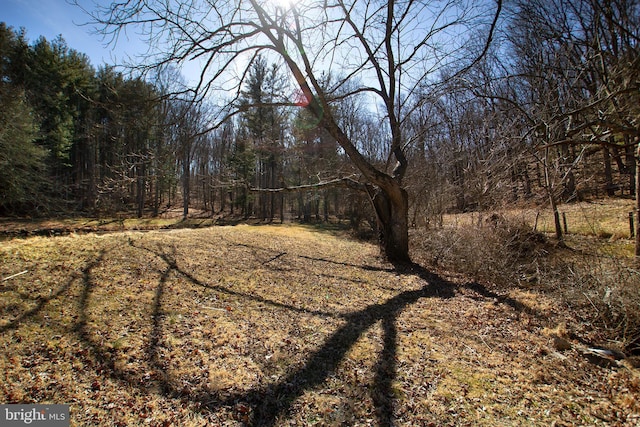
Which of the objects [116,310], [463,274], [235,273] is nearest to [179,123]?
[235,273]

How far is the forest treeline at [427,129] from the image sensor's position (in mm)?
3863

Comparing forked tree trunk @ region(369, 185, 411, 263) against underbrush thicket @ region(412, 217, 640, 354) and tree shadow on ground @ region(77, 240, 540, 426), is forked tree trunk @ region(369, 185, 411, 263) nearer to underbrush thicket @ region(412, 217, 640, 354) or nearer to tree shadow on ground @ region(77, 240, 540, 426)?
underbrush thicket @ region(412, 217, 640, 354)

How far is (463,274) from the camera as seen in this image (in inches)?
279

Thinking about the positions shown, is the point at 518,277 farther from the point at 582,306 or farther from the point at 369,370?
the point at 369,370

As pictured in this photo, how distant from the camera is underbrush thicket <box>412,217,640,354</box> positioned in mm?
3672

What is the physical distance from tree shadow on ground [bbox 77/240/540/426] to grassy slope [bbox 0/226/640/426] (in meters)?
0.01

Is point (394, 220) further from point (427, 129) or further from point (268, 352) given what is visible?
point (268, 352)

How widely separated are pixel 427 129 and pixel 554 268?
4.07 m

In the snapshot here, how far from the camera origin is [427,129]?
7.18 m

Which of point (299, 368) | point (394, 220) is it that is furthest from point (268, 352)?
point (394, 220)

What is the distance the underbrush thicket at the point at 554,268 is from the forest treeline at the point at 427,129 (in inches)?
42.4

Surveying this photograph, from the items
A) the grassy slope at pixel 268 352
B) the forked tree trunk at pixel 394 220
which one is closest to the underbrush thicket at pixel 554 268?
the grassy slope at pixel 268 352

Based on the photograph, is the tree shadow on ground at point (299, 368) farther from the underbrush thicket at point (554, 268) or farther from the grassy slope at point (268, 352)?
the underbrush thicket at point (554, 268)

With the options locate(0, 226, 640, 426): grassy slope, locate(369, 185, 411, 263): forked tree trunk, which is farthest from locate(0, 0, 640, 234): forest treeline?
locate(0, 226, 640, 426): grassy slope
